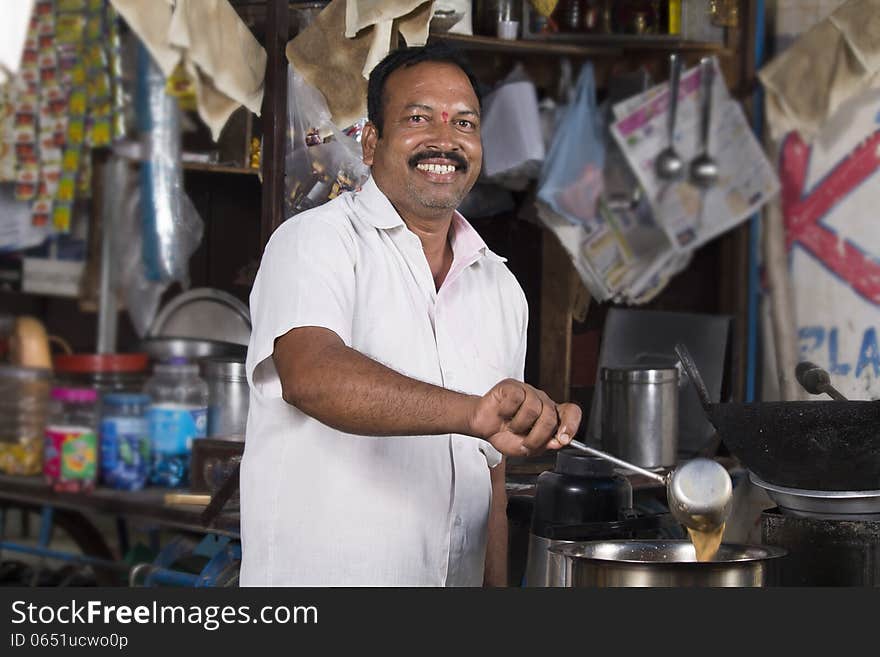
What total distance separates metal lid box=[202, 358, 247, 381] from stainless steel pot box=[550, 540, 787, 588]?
1205 mm

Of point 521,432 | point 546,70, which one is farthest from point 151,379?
point 521,432

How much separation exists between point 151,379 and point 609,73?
1.55 meters

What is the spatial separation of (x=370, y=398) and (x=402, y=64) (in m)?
0.63

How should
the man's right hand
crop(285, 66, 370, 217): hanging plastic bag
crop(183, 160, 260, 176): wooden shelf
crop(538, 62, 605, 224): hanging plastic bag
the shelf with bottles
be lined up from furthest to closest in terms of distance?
1. the shelf with bottles
2. crop(538, 62, 605, 224): hanging plastic bag
3. crop(183, 160, 260, 176): wooden shelf
4. crop(285, 66, 370, 217): hanging plastic bag
5. the man's right hand

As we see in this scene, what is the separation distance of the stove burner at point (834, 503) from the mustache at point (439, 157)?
70cm

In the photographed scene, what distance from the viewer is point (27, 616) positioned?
163 centimetres

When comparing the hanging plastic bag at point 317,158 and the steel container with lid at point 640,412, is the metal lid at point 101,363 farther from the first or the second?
the steel container with lid at point 640,412

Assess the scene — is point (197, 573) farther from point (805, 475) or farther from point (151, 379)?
point (805, 475)

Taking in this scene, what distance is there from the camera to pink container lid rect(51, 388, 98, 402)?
10.3 ft

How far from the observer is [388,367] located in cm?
167

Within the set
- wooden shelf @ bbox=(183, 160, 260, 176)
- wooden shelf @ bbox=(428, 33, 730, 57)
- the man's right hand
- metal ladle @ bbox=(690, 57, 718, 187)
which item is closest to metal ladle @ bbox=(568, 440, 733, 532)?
the man's right hand

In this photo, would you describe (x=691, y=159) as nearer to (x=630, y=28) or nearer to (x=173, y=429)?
(x=630, y=28)

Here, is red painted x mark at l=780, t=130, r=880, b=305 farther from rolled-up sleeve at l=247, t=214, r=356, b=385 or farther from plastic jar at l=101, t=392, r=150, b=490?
rolled-up sleeve at l=247, t=214, r=356, b=385

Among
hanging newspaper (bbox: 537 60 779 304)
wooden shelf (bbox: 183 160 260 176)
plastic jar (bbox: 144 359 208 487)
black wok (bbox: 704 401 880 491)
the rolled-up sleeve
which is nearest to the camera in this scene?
the rolled-up sleeve
